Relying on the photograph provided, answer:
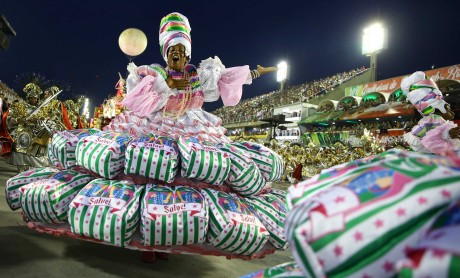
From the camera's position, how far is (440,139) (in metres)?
3.67

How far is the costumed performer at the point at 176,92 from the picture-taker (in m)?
2.31

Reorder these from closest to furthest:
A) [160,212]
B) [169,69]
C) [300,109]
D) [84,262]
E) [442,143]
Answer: [160,212]
[84,262]
[169,69]
[442,143]
[300,109]

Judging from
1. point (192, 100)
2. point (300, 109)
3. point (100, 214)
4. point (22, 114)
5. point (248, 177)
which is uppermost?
point (300, 109)

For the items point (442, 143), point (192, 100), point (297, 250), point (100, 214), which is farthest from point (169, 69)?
point (442, 143)

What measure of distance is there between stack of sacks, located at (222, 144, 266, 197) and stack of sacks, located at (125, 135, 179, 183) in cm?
36

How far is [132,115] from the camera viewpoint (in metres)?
2.45

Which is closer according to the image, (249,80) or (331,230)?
(331,230)

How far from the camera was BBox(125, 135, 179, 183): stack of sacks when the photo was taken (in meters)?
1.88

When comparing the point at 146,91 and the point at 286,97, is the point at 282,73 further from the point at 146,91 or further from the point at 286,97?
the point at 146,91

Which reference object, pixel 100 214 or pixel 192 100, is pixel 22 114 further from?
pixel 100 214

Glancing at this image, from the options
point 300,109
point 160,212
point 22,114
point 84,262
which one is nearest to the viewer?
point 160,212

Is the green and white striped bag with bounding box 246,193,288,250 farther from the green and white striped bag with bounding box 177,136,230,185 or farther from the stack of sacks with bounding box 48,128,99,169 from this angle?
the stack of sacks with bounding box 48,128,99,169

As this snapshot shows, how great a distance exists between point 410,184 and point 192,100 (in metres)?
2.15

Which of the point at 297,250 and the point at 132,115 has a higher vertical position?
the point at 132,115
